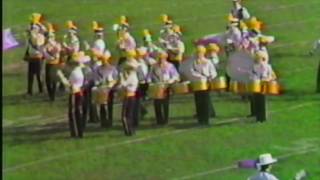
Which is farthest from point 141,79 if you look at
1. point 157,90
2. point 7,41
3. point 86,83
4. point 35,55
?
point 7,41

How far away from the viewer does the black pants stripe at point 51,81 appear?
12367mm

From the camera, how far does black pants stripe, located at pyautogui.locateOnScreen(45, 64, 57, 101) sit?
12367 mm

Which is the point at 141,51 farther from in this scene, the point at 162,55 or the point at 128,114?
the point at 128,114

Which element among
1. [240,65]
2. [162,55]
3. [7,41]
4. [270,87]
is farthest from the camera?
[7,41]

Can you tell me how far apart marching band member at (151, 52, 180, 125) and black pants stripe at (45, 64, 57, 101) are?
4.16 feet

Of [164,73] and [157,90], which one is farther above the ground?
[164,73]

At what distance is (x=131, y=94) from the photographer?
1133cm

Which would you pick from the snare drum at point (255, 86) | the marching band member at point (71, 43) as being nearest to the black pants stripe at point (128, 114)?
the marching band member at point (71, 43)

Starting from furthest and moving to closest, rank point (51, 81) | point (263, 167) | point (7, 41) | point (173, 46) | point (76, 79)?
point (7, 41)
point (173, 46)
point (51, 81)
point (76, 79)
point (263, 167)

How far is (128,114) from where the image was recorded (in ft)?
37.4

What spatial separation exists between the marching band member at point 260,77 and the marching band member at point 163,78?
30.4 inches

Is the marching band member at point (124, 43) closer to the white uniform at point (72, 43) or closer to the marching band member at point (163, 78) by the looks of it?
the white uniform at point (72, 43)

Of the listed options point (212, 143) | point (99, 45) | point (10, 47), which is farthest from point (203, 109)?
point (10, 47)

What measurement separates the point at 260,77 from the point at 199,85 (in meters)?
0.60
